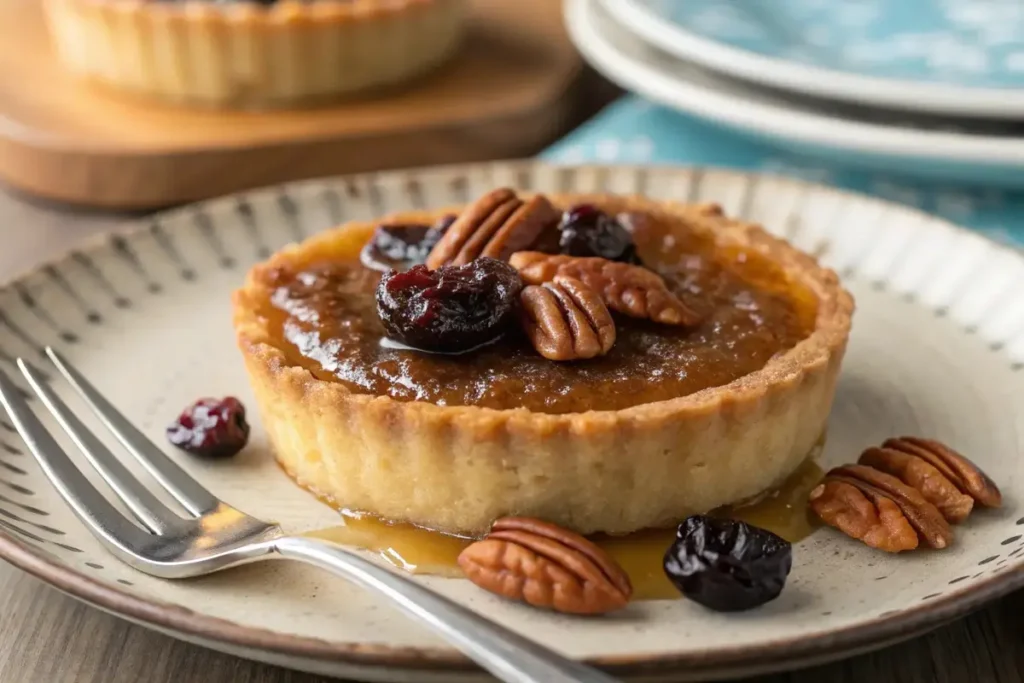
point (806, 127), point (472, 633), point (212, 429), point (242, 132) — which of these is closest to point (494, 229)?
point (212, 429)

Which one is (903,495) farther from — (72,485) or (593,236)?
(72,485)

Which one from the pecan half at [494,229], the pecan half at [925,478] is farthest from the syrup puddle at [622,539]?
the pecan half at [494,229]

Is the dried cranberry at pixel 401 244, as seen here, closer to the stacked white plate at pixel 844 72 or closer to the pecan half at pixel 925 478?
the pecan half at pixel 925 478

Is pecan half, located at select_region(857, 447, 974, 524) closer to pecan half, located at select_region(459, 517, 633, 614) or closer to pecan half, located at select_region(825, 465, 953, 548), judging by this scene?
pecan half, located at select_region(825, 465, 953, 548)

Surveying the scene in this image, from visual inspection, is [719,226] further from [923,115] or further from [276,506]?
[276,506]

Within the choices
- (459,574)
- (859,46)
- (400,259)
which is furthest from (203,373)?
(859,46)

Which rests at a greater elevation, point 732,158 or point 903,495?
point 903,495
